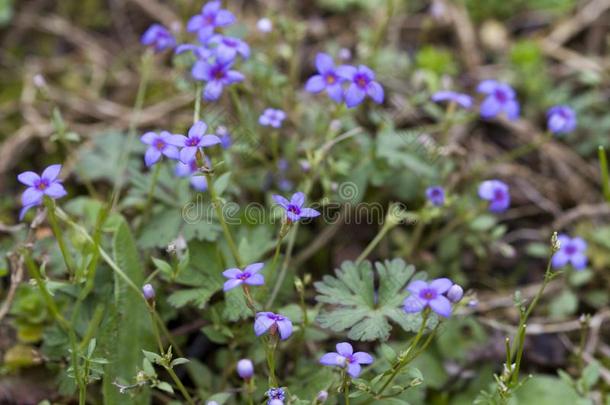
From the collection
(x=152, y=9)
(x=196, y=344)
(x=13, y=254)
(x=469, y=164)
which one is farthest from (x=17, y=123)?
(x=469, y=164)

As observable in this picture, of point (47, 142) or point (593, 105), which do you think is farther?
point (593, 105)

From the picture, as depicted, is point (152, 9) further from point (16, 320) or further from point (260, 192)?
point (16, 320)

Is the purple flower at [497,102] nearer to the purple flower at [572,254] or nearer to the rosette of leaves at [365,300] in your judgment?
the purple flower at [572,254]

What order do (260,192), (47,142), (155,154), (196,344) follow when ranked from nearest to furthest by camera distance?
(155,154), (196,344), (260,192), (47,142)

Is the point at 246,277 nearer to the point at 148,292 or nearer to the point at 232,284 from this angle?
the point at 232,284

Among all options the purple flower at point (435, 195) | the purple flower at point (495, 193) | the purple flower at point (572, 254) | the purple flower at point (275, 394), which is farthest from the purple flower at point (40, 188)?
the purple flower at point (572, 254)

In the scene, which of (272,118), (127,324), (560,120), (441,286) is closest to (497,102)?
(560,120)
